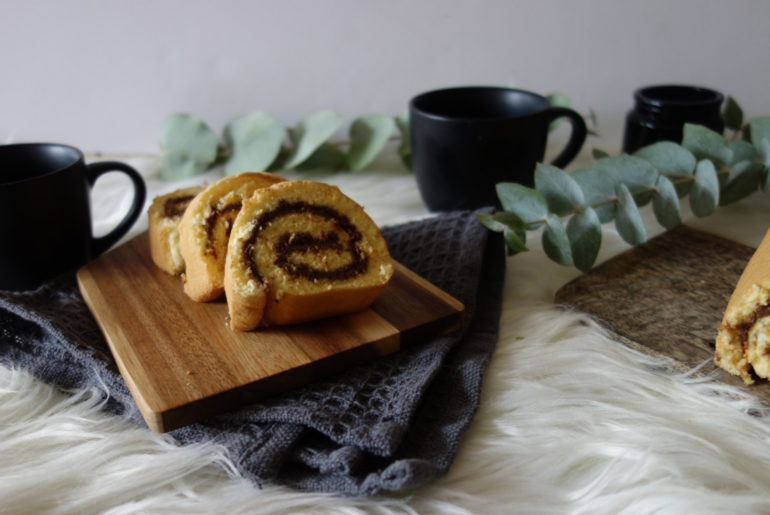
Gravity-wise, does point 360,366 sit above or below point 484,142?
below

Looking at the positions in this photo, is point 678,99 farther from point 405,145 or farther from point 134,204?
point 134,204

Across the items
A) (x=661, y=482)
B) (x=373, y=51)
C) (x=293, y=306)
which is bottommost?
(x=661, y=482)

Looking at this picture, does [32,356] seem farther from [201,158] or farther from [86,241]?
[201,158]

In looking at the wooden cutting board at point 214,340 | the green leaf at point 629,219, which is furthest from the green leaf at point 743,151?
the wooden cutting board at point 214,340

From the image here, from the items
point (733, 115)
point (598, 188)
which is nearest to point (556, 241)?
point (598, 188)

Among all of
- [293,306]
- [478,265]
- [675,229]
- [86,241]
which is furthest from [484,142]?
[86,241]

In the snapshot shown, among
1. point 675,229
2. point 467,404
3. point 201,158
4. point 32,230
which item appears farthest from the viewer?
point 201,158

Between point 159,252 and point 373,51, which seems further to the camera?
point 373,51
